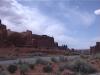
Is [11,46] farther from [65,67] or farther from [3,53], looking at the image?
[65,67]

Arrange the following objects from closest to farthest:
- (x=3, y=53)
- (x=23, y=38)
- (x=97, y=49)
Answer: (x=3, y=53)
(x=23, y=38)
(x=97, y=49)

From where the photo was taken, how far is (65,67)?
2852cm

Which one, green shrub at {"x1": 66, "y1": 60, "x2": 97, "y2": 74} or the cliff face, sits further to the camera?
the cliff face

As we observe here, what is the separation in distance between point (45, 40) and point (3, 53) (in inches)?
1015

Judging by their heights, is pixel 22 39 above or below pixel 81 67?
above

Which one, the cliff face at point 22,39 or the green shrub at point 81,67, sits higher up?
the cliff face at point 22,39

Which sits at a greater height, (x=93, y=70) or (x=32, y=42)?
(x=32, y=42)

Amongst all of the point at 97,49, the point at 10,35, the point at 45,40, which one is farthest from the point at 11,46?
the point at 97,49

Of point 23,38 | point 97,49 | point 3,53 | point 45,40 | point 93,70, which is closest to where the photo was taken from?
point 93,70

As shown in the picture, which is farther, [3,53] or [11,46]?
[11,46]

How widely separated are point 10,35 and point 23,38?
18.2ft

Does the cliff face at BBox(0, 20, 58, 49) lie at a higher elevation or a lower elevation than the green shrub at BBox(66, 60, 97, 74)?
higher

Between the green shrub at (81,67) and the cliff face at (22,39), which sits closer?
the green shrub at (81,67)

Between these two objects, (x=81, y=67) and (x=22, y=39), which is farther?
(x=22, y=39)
